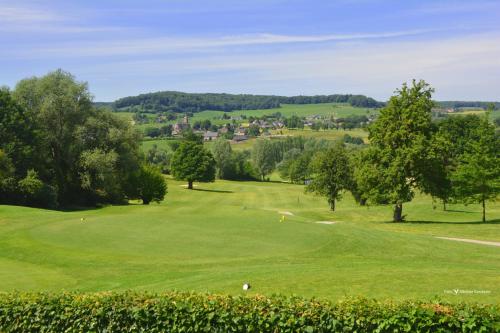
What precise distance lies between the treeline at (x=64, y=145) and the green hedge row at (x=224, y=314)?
1819 inches

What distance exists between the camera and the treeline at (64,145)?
58094 mm

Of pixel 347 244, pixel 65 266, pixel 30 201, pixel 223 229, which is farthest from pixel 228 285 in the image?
pixel 30 201

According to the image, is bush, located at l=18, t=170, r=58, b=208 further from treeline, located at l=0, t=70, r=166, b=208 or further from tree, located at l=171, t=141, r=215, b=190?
tree, located at l=171, t=141, r=215, b=190

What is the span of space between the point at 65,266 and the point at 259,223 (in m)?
13.8

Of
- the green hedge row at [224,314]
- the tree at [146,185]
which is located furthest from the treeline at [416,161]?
the green hedge row at [224,314]

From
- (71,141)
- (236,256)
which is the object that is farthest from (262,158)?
(236,256)

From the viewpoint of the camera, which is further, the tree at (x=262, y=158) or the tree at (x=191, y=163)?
the tree at (x=262, y=158)

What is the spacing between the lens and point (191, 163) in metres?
109

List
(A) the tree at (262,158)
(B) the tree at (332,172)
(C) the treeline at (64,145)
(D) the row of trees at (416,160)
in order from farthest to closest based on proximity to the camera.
A: 1. (A) the tree at (262,158)
2. (B) the tree at (332,172)
3. (C) the treeline at (64,145)
4. (D) the row of trees at (416,160)

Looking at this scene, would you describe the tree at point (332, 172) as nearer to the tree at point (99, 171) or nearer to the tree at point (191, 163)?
the tree at point (99, 171)

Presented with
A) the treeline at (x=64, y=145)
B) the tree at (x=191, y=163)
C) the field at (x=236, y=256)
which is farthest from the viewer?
the tree at (x=191, y=163)

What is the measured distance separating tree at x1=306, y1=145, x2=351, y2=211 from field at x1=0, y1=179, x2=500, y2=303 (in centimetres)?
2490

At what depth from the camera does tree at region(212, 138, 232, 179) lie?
140 m

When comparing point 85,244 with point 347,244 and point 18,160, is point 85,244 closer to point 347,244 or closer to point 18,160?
point 347,244
